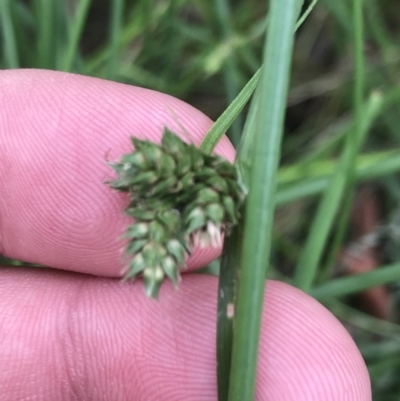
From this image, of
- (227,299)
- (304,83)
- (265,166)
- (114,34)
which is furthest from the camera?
(304,83)

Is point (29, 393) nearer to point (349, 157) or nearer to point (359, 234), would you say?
point (349, 157)

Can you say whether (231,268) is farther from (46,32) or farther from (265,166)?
(46,32)

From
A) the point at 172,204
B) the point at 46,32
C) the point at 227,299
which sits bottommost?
the point at 227,299

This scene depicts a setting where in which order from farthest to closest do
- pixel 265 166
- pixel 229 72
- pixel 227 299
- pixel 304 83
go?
pixel 304 83 < pixel 229 72 < pixel 227 299 < pixel 265 166

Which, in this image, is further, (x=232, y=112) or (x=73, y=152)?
(x=73, y=152)

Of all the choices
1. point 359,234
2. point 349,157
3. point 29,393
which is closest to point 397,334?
point 359,234

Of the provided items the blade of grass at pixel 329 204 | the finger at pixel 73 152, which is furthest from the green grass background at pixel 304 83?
the finger at pixel 73 152

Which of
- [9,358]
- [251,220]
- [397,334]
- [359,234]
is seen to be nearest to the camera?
[251,220]

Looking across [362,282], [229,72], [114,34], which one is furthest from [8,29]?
[362,282]
